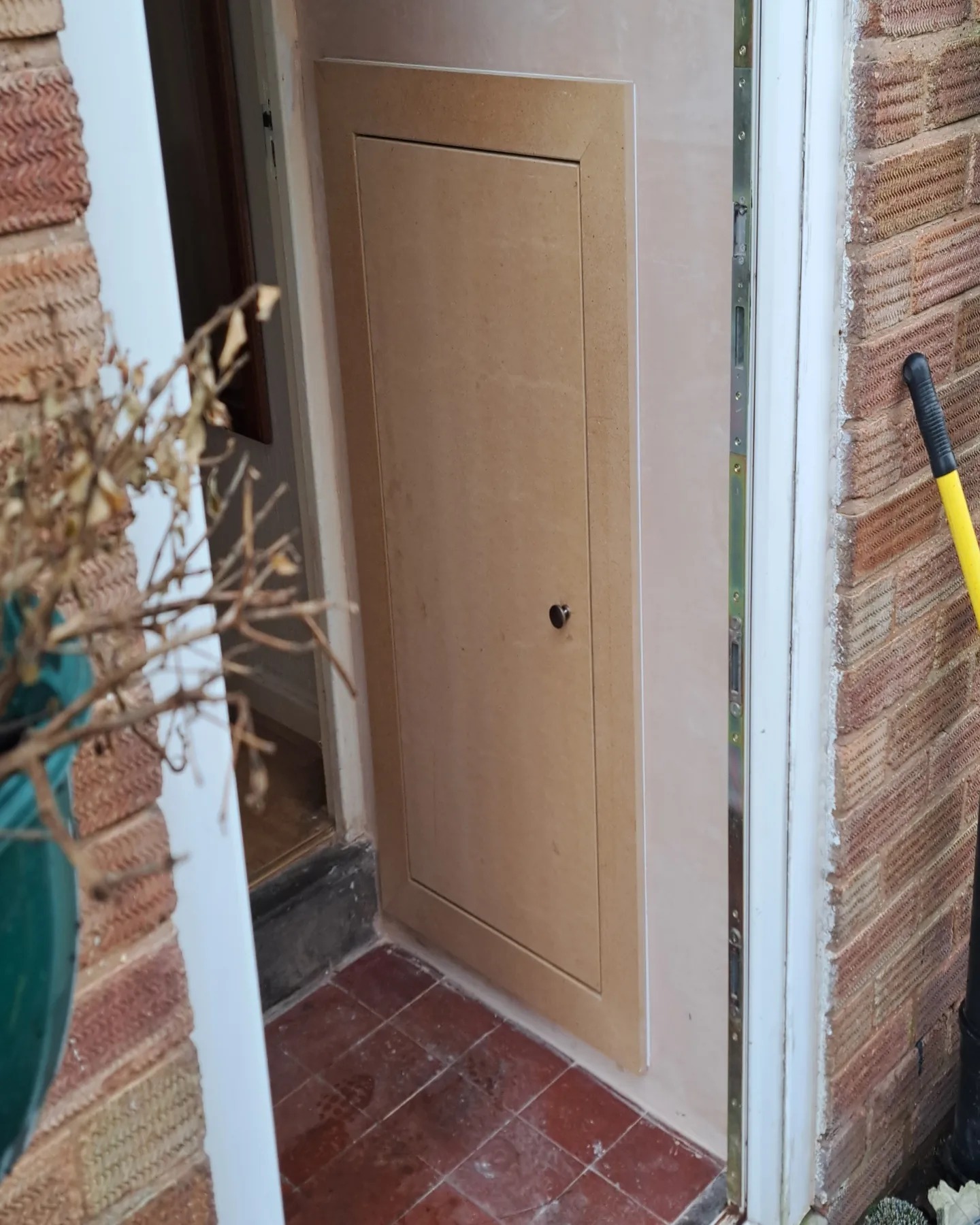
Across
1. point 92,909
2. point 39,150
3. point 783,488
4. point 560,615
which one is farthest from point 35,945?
point 560,615

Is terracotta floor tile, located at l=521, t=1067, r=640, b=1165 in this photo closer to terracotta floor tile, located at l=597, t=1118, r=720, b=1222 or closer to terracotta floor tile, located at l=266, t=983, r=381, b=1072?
A: terracotta floor tile, located at l=597, t=1118, r=720, b=1222

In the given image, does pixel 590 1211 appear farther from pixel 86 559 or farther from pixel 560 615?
pixel 86 559

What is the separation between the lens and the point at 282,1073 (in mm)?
2506

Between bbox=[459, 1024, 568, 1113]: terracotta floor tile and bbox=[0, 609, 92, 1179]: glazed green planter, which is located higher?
bbox=[0, 609, 92, 1179]: glazed green planter

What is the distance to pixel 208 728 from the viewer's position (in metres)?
1.09

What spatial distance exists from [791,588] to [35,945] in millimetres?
1242

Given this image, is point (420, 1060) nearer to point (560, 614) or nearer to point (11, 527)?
point (560, 614)

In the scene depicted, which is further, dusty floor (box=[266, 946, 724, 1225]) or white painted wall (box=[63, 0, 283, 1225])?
dusty floor (box=[266, 946, 724, 1225])

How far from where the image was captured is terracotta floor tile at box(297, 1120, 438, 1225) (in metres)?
2.22

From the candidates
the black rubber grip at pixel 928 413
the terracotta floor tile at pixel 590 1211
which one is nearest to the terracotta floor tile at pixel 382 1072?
the terracotta floor tile at pixel 590 1211

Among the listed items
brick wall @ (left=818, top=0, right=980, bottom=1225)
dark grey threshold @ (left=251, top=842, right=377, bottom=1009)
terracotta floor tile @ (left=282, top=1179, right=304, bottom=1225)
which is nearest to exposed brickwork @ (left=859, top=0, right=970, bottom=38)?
brick wall @ (left=818, top=0, right=980, bottom=1225)

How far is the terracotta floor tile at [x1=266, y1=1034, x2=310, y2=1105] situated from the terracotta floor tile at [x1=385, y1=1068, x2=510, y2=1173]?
0.64 ft

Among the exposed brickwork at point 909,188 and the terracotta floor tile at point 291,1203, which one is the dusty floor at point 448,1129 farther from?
the exposed brickwork at point 909,188

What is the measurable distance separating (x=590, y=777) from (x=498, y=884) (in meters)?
0.39
